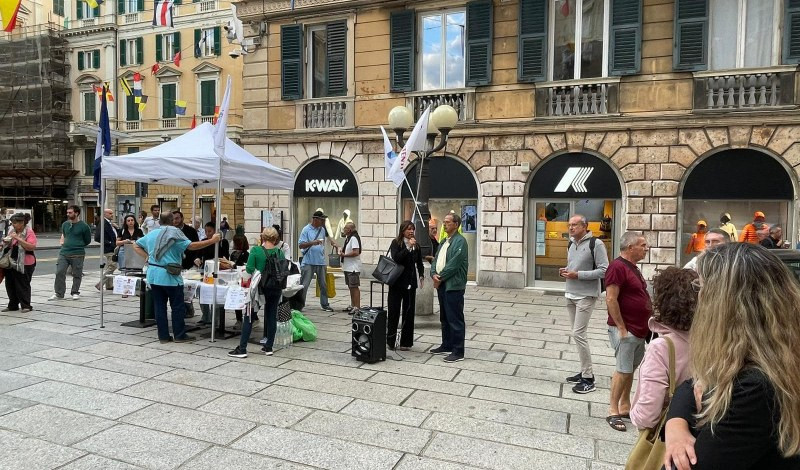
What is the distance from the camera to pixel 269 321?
6461 mm

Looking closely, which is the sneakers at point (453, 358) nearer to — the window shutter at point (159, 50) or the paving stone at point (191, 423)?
the paving stone at point (191, 423)

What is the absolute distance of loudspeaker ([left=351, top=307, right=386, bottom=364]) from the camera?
6.14 meters

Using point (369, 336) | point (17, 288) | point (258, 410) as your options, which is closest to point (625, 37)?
point (369, 336)

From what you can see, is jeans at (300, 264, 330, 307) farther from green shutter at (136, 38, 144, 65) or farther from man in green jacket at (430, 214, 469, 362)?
green shutter at (136, 38, 144, 65)

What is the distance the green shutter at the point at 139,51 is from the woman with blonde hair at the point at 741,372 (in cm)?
3933

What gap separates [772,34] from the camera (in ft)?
35.5

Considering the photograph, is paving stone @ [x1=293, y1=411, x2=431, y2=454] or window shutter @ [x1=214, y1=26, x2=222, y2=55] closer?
paving stone @ [x1=293, y1=411, x2=431, y2=454]

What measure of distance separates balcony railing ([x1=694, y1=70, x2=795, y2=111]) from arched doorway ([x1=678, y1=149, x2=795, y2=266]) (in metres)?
1.00

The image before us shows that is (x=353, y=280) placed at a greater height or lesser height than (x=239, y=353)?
greater

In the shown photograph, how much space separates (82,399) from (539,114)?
35.4 feet

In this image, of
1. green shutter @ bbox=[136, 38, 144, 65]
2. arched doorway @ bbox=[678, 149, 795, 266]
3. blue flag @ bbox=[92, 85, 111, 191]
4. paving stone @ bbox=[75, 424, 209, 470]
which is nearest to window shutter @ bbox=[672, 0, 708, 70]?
arched doorway @ bbox=[678, 149, 795, 266]

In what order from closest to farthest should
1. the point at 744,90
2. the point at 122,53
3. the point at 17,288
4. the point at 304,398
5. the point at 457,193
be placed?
the point at 304,398 → the point at 17,288 → the point at 744,90 → the point at 457,193 → the point at 122,53

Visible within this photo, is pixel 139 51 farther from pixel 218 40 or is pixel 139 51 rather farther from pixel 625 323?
pixel 625 323

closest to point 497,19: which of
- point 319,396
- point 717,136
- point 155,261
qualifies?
point 717,136
